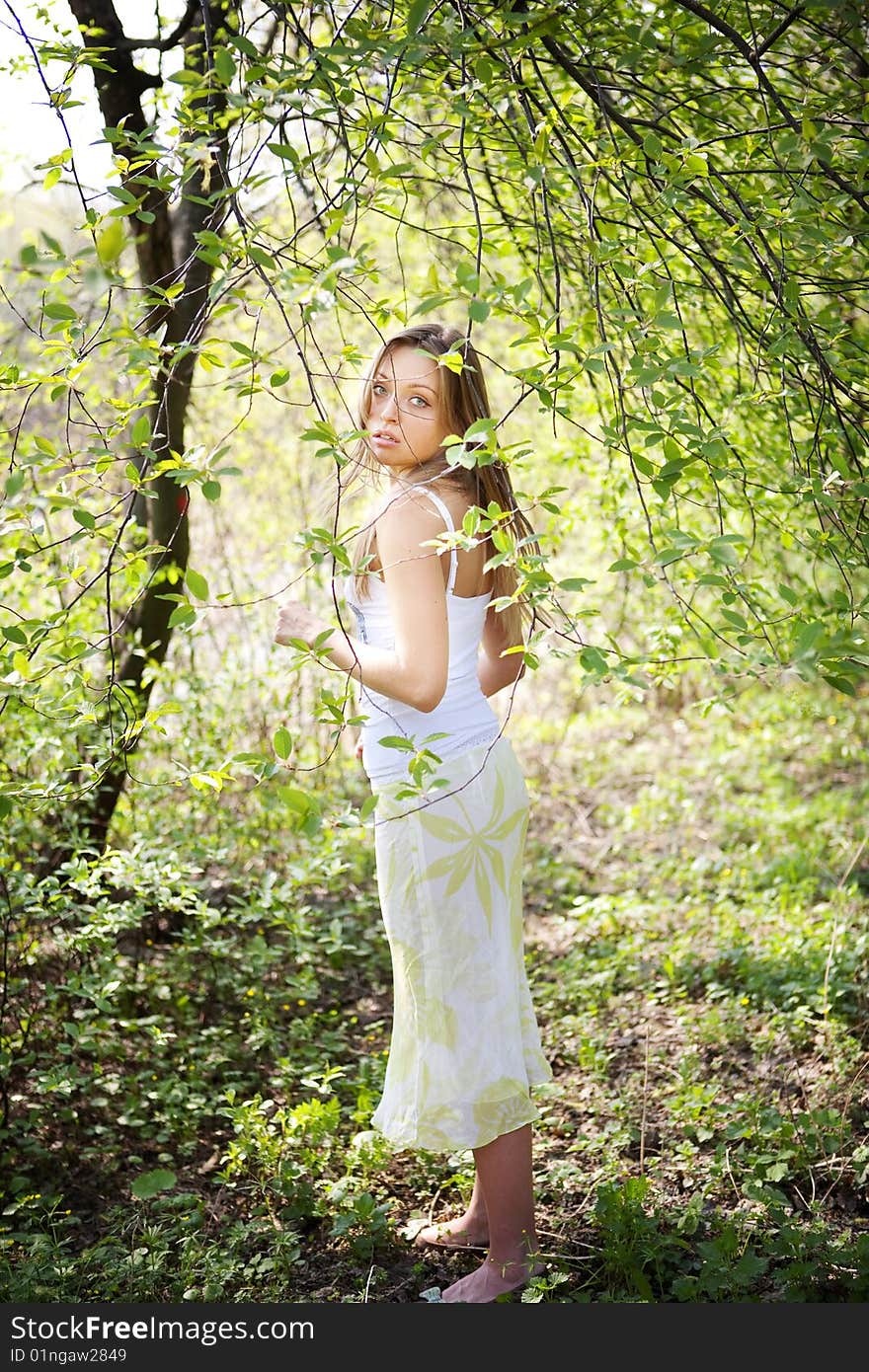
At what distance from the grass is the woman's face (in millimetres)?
961

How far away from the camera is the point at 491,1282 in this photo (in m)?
2.35

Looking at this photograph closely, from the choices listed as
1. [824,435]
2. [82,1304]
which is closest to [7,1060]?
[82,1304]

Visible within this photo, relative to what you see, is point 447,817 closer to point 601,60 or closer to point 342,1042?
point 342,1042

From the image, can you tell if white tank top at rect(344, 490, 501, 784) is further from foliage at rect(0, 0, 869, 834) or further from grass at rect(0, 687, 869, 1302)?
grass at rect(0, 687, 869, 1302)

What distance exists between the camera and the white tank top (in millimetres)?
2320

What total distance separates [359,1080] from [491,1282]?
1057mm

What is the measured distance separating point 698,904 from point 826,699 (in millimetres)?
2409

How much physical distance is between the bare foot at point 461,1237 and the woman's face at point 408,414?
169 centimetres

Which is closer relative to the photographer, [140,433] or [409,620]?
[140,433]

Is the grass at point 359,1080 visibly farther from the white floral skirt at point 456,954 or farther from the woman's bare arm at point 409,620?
the woman's bare arm at point 409,620

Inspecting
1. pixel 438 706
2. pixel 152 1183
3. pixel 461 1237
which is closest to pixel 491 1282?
pixel 461 1237

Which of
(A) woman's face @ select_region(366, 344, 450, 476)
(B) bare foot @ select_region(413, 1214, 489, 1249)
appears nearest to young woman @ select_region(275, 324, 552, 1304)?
(A) woman's face @ select_region(366, 344, 450, 476)

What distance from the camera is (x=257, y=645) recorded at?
564 centimetres

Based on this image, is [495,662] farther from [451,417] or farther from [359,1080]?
[359,1080]
